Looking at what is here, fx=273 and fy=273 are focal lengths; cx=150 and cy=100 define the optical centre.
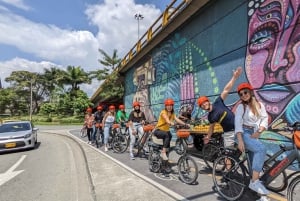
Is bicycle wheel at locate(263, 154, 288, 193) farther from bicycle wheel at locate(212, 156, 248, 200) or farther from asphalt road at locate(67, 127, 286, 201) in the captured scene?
bicycle wheel at locate(212, 156, 248, 200)

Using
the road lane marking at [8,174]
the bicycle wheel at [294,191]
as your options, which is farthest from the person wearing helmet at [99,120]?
the bicycle wheel at [294,191]

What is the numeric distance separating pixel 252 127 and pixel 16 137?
1124 cm

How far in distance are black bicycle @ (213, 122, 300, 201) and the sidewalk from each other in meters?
0.83

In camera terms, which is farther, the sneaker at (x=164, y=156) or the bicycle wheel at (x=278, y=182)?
the sneaker at (x=164, y=156)

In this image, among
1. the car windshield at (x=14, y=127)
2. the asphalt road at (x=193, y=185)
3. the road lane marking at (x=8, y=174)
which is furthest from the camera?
the car windshield at (x=14, y=127)

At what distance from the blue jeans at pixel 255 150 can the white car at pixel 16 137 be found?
11.0 metres

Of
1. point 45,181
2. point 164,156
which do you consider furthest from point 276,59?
point 45,181

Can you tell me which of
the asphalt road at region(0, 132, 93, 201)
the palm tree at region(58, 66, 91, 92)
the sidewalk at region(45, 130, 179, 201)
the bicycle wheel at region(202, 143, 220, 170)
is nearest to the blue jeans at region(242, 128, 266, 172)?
the sidewalk at region(45, 130, 179, 201)

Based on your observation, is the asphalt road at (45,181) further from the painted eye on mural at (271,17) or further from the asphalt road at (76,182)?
the painted eye on mural at (271,17)

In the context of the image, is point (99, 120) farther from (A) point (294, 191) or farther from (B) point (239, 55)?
(A) point (294, 191)

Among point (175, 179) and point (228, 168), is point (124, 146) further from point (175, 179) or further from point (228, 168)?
point (228, 168)

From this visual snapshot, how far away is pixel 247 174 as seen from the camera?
4457 mm

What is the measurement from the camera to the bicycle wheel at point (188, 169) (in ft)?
18.8

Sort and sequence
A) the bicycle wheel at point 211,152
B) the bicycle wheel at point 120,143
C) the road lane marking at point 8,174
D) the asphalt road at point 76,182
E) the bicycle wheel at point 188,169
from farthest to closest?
the bicycle wheel at point 120,143, the road lane marking at point 8,174, the bicycle wheel at point 211,152, the bicycle wheel at point 188,169, the asphalt road at point 76,182
